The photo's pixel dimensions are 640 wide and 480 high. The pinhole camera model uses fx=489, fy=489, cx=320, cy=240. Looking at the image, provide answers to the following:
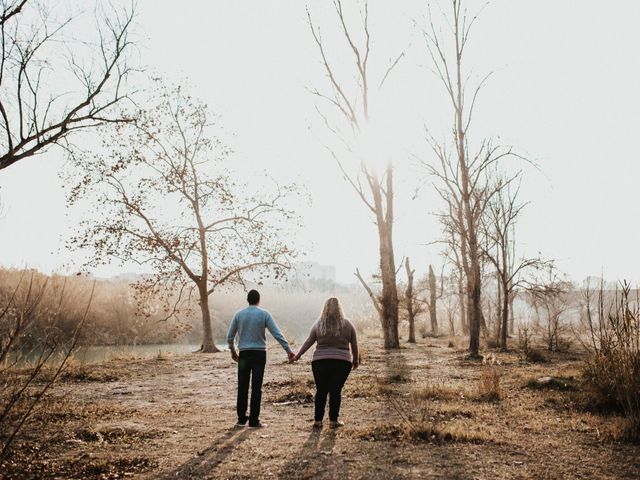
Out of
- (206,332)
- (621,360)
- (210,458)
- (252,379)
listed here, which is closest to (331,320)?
(252,379)

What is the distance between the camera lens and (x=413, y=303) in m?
26.9

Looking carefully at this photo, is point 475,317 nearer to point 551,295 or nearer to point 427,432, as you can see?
point 551,295

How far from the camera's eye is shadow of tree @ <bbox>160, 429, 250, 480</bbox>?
5.06m

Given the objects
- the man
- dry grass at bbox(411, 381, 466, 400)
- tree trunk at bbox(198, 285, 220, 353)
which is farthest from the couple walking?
tree trunk at bbox(198, 285, 220, 353)

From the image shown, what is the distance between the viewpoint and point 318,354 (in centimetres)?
708

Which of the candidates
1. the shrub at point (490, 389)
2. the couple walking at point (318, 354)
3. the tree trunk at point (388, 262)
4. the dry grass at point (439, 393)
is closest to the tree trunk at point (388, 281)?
the tree trunk at point (388, 262)

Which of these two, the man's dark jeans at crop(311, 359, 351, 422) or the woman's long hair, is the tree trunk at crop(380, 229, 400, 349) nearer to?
the woman's long hair

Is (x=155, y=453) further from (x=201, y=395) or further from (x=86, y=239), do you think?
(x=86, y=239)

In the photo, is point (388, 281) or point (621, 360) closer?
point (621, 360)

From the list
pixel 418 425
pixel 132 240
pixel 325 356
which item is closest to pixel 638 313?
pixel 418 425

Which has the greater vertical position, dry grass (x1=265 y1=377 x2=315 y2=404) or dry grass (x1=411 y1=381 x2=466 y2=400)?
dry grass (x1=411 y1=381 x2=466 y2=400)

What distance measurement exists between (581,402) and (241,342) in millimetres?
5709

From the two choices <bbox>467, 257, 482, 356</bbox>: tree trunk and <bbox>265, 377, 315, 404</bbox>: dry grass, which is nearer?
<bbox>265, 377, 315, 404</bbox>: dry grass

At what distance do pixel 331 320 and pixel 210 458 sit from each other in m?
2.50
